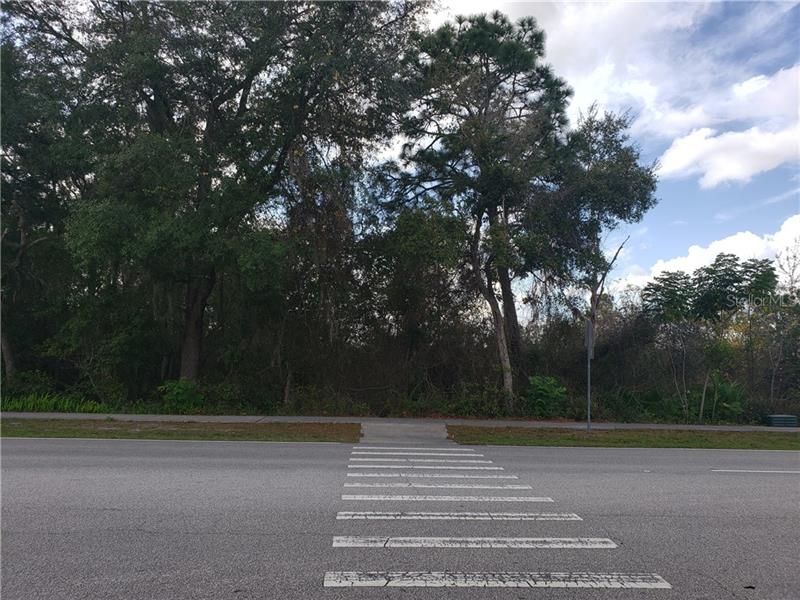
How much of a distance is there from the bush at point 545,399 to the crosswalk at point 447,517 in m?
8.18

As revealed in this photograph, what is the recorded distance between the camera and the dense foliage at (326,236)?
17.2 m

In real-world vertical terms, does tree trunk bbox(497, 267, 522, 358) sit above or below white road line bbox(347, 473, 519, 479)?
above

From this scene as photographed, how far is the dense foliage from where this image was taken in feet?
56.5

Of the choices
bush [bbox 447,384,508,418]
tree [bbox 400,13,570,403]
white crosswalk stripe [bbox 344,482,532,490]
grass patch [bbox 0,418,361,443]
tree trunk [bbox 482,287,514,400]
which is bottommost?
grass patch [bbox 0,418,361,443]

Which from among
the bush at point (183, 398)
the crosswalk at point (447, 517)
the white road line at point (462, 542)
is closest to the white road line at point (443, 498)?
the crosswalk at point (447, 517)

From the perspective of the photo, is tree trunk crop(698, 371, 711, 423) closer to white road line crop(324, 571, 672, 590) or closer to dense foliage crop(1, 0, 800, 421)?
dense foliage crop(1, 0, 800, 421)

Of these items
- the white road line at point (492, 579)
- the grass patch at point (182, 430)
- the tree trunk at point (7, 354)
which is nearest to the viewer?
the white road line at point (492, 579)

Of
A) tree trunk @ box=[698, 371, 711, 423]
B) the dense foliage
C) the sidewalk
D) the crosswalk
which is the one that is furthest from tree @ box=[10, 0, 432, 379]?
tree trunk @ box=[698, 371, 711, 423]

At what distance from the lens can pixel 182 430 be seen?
49.8 ft

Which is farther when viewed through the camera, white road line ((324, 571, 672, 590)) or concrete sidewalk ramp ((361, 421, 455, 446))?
concrete sidewalk ramp ((361, 421, 455, 446))

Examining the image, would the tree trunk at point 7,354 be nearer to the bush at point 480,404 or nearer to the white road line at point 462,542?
the bush at point 480,404

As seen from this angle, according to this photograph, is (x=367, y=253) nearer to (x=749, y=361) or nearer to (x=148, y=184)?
(x=148, y=184)

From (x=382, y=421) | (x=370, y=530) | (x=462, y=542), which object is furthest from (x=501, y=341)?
(x=462, y=542)

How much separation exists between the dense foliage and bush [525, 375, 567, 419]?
0.23 feet
